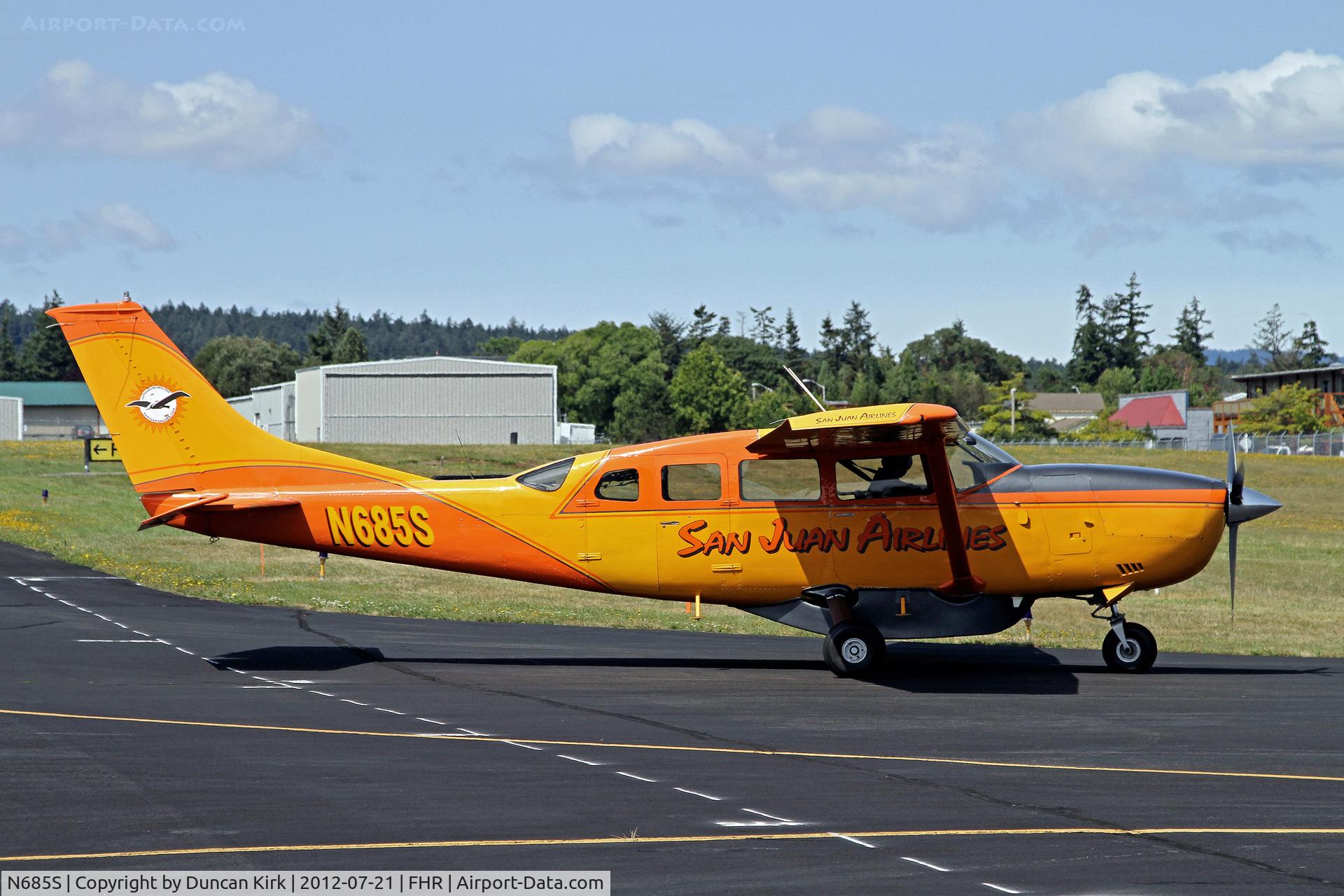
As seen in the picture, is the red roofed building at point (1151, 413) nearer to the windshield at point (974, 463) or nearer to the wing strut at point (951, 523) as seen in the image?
the windshield at point (974, 463)

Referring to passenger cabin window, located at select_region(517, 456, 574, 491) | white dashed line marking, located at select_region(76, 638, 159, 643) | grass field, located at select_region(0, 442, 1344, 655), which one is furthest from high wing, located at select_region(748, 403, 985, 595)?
white dashed line marking, located at select_region(76, 638, 159, 643)

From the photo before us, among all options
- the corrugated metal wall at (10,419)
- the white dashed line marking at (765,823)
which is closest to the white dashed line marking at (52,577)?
the white dashed line marking at (765,823)

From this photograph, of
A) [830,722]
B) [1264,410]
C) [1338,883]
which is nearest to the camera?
[1338,883]

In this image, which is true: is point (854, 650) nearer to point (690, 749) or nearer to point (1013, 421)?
point (690, 749)

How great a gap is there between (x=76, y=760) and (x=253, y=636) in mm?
8366

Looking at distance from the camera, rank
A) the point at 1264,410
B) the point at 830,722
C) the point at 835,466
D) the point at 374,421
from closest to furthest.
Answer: the point at 830,722
the point at 835,466
the point at 374,421
the point at 1264,410

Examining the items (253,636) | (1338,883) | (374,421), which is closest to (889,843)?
(1338,883)

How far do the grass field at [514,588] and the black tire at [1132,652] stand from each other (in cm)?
324

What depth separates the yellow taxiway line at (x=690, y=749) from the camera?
9906 mm

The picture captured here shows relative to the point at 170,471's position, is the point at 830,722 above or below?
below

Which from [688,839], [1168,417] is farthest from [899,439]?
[1168,417]

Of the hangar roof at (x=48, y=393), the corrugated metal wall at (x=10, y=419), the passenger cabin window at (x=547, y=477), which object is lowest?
the passenger cabin window at (x=547, y=477)

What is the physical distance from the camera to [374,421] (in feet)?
297

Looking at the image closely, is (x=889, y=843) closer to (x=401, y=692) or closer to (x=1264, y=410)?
(x=401, y=692)
